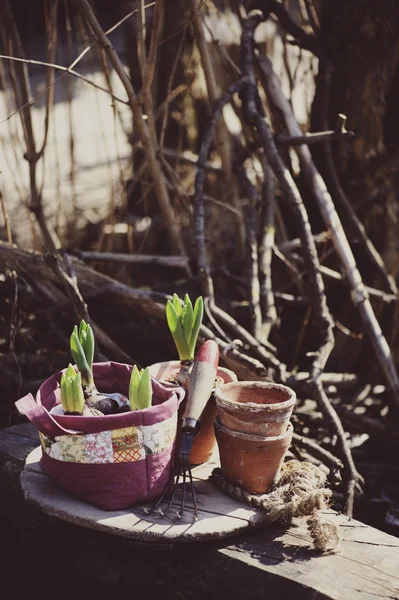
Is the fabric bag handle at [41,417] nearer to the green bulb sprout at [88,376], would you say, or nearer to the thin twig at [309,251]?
the green bulb sprout at [88,376]

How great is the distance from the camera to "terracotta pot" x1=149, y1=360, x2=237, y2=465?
1682 millimetres

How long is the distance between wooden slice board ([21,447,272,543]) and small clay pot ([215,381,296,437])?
0.19 metres

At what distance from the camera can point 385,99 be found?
283cm

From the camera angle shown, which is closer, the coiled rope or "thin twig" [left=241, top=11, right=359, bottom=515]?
the coiled rope

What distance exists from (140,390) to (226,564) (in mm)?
429

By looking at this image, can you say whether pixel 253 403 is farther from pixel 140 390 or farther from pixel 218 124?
pixel 218 124

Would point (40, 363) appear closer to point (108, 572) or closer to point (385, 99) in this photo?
point (108, 572)

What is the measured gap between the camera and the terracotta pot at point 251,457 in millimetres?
1537

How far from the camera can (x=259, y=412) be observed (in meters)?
1.51

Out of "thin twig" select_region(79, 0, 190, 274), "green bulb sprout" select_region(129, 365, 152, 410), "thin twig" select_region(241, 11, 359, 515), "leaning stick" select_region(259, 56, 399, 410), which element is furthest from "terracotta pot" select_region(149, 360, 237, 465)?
"thin twig" select_region(79, 0, 190, 274)

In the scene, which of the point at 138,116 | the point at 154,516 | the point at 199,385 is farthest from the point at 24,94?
the point at 154,516

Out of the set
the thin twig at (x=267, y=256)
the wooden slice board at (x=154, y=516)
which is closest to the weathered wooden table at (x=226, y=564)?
the wooden slice board at (x=154, y=516)

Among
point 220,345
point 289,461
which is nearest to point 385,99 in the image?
point 220,345

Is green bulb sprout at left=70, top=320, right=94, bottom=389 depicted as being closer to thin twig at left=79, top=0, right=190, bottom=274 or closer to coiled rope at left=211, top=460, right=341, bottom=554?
coiled rope at left=211, top=460, right=341, bottom=554
